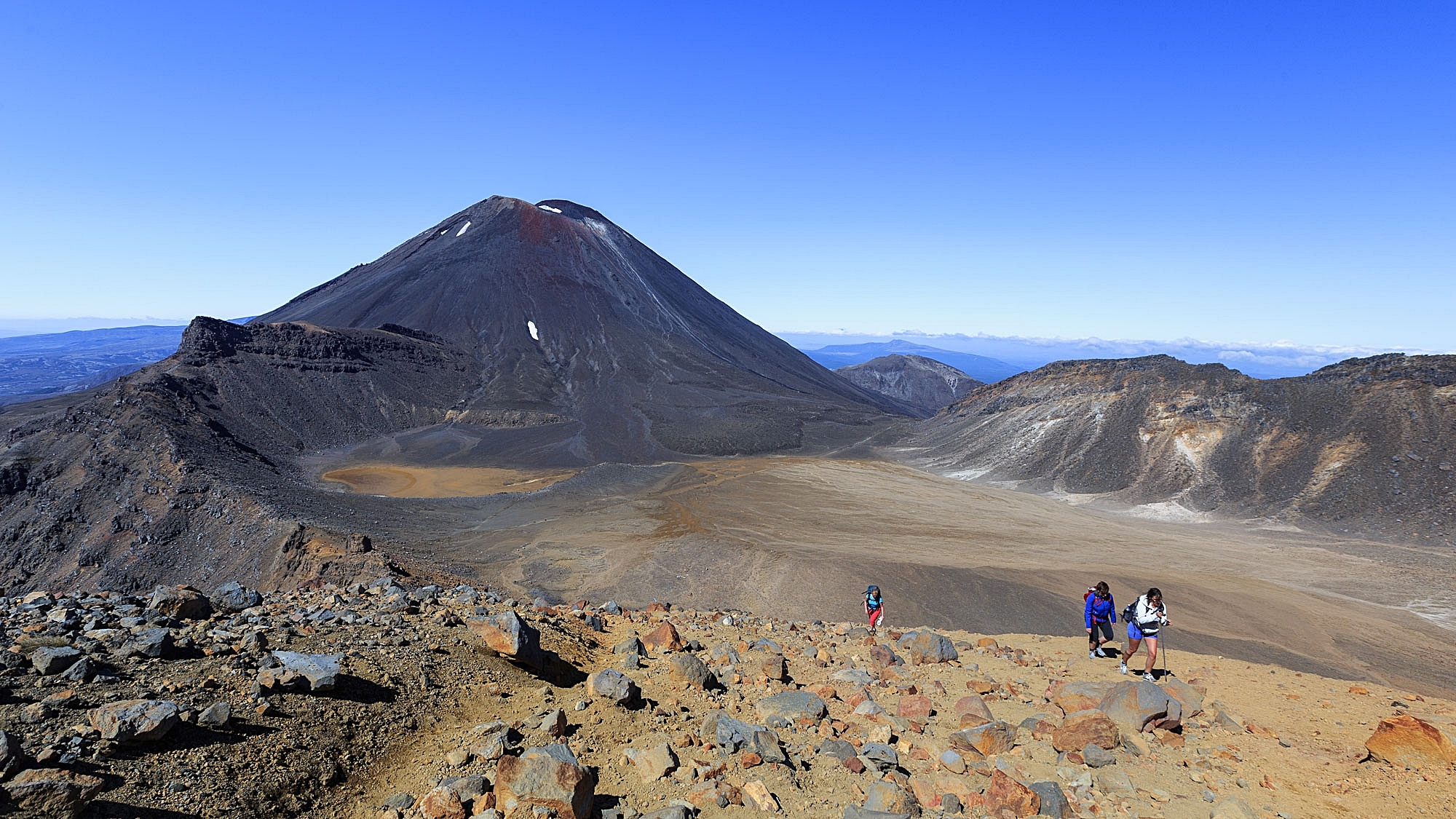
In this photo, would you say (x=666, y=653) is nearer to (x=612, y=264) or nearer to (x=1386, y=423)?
(x=1386, y=423)

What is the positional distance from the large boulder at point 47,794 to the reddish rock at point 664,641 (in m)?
5.76

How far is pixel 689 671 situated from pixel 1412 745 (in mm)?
6803

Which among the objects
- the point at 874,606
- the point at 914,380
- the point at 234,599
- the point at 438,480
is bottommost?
the point at 438,480

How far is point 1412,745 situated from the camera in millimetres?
5668

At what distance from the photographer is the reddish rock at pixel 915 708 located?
6832 mm

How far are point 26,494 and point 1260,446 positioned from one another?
190ft

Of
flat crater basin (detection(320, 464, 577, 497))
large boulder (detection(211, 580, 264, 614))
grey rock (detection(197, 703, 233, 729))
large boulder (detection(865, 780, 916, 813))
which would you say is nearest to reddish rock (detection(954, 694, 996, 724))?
large boulder (detection(865, 780, 916, 813))

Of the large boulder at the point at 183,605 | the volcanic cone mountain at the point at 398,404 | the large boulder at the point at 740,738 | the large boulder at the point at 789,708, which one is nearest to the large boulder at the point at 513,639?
the large boulder at the point at 740,738

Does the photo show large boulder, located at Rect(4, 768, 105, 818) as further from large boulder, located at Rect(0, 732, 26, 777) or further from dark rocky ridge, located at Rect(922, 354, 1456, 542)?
dark rocky ridge, located at Rect(922, 354, 1456, 542)

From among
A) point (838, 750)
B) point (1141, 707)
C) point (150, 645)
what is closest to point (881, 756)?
point (838, 750)

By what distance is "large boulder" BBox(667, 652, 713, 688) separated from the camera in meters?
7.37

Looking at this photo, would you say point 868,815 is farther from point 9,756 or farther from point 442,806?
point 9,756

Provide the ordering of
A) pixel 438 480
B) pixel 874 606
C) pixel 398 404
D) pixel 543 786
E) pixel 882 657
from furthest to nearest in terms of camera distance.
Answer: pixel 398 404 → pixel 438 480 → pixel 874 606 → pixel 882 657 → pixel 543 786

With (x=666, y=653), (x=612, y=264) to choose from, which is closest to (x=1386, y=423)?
(x=666, y=653)
